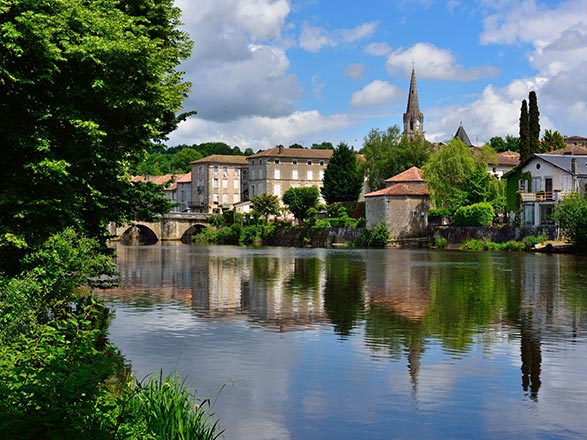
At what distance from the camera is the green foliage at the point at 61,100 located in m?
12.0

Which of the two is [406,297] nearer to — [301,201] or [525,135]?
[525,135]

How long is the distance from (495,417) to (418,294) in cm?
1661

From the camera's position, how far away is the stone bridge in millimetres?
102562

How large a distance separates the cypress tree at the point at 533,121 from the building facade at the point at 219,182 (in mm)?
62340

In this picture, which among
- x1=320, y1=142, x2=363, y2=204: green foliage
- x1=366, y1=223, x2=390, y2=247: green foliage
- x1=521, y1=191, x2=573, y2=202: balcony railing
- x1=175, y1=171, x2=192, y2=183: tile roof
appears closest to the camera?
x1=521, y1=191, x2=573, y2=202: balcony railing

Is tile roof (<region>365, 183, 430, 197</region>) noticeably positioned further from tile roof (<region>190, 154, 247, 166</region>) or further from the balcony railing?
tile roof (<region>190, 154, 247, 166</region>)

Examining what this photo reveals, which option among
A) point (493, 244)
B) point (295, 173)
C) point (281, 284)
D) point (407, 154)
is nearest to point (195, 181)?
point (295, 173)

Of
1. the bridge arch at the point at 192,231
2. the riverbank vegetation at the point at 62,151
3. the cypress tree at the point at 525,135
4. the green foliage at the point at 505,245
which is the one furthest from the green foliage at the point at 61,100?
the bridge arch at the point at 192,231

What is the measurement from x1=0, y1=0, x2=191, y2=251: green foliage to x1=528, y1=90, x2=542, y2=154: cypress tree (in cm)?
5873

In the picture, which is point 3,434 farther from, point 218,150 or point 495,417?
point 218,150

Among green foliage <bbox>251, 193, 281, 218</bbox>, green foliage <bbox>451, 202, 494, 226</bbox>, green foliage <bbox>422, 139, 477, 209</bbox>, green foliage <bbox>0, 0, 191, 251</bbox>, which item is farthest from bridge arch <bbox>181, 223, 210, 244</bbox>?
green foliage <bbox>0, 0, 191, 251</bbox>

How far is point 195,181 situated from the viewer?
418 ft

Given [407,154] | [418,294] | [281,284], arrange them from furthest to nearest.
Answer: [407,154], [281,284], [418,294]

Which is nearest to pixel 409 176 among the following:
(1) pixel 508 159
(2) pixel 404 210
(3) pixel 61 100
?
(2) pixel 404 210
